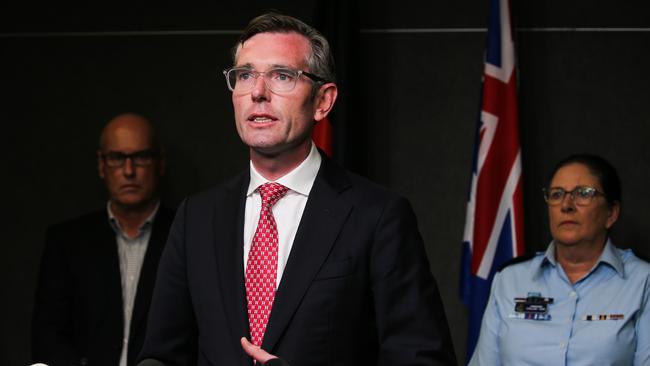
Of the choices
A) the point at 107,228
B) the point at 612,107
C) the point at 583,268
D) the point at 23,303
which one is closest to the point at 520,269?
the point at 583,268

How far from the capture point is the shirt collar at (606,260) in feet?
11.5

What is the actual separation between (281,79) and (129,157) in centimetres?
207

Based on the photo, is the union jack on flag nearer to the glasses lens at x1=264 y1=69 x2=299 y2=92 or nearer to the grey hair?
the grey hair

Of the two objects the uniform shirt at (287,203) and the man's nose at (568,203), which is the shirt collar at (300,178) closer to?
the uniform shirt at (287,203)

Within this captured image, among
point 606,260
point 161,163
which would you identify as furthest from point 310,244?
point 161,163

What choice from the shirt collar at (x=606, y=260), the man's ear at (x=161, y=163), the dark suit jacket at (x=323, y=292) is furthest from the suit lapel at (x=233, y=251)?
the man's ear at (x=161, y=163)

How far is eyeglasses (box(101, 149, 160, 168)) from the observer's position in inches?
158

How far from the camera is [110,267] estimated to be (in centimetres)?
384

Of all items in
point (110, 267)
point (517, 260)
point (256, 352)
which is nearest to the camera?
point (256, 352)

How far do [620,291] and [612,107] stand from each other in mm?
1124

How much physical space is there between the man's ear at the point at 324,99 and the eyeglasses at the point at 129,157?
6.48 ft

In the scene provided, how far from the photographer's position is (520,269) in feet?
12.1

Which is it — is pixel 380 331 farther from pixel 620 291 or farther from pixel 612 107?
pixel 612 107

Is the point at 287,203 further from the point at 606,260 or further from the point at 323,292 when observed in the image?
the point at 606,260
